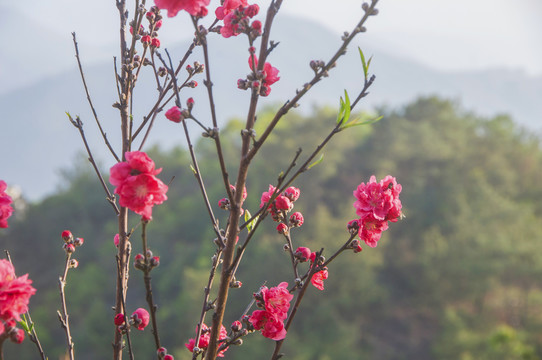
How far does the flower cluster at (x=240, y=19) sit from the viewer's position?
1.04 meters

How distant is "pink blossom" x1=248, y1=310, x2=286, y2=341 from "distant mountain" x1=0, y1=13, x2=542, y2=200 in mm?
139044

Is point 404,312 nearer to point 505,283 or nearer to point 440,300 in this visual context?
point 440,300

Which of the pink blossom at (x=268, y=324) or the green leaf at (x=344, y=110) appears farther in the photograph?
the pink blossom at (x=268, y=324)

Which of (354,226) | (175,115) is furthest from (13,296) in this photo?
(354,226)

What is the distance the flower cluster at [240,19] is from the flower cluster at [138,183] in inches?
13.8

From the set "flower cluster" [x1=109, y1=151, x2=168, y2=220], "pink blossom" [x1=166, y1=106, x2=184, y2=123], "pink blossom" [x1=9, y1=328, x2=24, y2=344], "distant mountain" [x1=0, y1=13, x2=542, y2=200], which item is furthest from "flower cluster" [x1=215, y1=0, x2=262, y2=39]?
"distant mountain" [x1=0, y1=13, x2=542, y2=200]

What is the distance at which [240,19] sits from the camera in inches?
41.8

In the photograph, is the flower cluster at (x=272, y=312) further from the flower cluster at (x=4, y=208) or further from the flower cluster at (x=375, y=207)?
the flower cluster at (x=4, y=208)

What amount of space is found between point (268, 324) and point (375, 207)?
0.38m

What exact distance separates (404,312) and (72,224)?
18813 millimetres

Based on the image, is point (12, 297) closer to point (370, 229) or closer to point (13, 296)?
point (13, 296)

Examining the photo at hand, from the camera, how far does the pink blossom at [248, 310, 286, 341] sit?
3.81 feet

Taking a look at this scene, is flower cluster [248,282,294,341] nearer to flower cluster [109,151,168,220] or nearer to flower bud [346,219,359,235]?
flower bud [346,219,359,235]

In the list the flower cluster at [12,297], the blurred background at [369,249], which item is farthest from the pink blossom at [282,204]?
the blurred background at [369,249]
